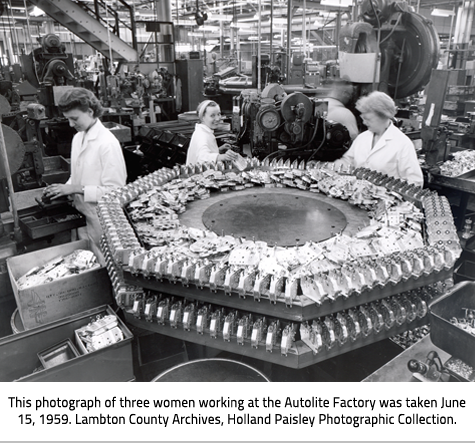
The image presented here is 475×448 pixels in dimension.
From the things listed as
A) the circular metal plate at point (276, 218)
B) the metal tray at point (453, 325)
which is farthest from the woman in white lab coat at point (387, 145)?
the metal tray at point (453, 325)

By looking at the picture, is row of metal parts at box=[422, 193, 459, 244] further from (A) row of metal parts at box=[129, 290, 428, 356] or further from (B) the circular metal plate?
(B) the circular metal plate

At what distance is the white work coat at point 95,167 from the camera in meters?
2.77

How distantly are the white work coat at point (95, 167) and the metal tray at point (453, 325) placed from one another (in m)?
2.03

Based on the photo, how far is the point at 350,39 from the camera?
198 inches

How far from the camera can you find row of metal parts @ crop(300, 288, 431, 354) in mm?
1744

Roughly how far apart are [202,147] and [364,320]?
218 centimetres

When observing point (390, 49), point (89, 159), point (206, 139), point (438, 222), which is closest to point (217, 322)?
point (438, 222)

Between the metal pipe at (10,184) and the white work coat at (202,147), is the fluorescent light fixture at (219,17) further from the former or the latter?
the metal pipe at (10,184)

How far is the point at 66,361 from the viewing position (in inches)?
70.1

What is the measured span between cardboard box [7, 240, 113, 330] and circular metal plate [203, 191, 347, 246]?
0.69 metres

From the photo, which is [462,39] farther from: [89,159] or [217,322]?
[217,322]

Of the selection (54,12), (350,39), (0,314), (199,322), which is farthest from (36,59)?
(199,322)
